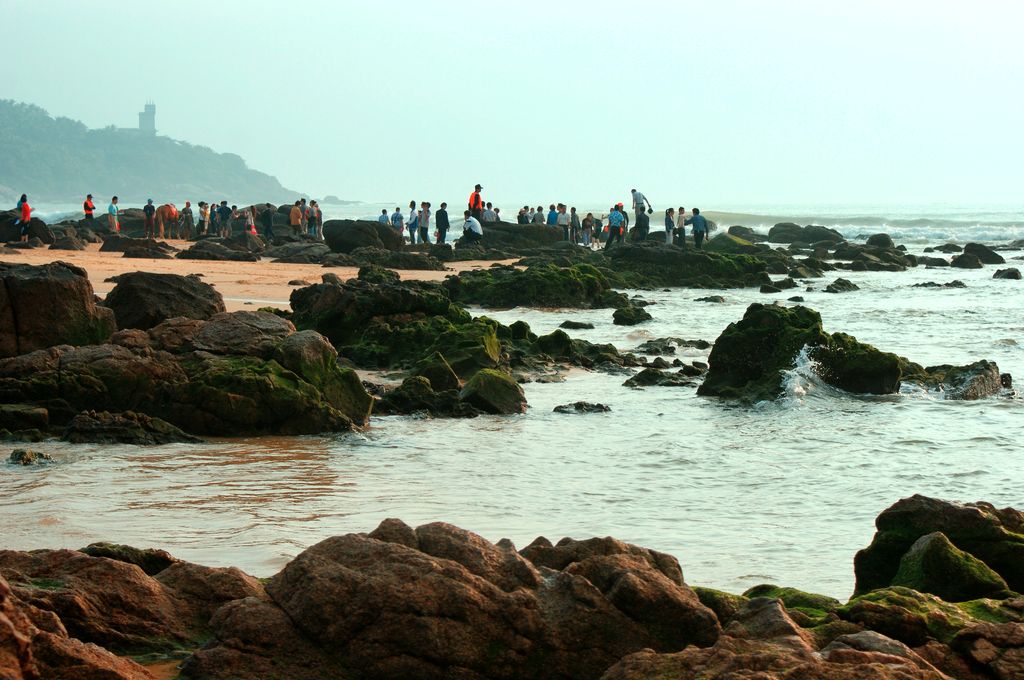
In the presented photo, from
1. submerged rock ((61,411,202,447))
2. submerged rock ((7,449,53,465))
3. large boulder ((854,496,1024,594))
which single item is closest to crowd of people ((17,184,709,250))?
submerged rock ((61,411,202,447))

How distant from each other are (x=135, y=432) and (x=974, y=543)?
657 centimetres

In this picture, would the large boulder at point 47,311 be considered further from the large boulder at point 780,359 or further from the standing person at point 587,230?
the standing person at point 587,230

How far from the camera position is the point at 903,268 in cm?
3838

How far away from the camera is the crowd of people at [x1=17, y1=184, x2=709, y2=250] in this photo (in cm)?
3712

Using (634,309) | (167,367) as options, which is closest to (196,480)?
(167,367)

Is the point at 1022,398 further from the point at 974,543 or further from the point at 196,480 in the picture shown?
the point at 196,480

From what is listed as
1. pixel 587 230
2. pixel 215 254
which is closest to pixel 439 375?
pixel 215 254

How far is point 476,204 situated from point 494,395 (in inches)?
1031

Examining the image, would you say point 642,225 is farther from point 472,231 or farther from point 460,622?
point 460,622

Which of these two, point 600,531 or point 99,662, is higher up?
point 99,662

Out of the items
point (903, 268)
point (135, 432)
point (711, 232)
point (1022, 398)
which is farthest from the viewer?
point (711, 232)

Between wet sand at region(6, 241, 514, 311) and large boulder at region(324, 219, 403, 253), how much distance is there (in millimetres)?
3318

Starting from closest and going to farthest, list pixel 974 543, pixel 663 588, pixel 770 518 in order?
1. pixel 663 588
2. pixel 974 543
3. pixel 770 518

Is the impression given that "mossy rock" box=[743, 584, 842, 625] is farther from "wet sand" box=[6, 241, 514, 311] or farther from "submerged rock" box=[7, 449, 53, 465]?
"wet sand" box=[6, 241, 514, 311]
